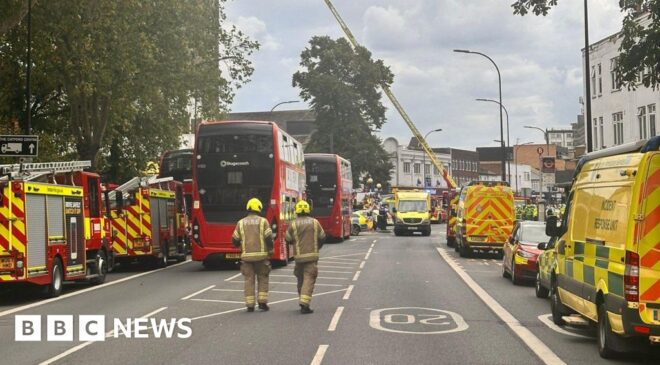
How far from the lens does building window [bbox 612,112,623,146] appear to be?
47.7 metres

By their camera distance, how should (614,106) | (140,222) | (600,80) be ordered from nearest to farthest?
(140,222) < (614,106) < (600,80)

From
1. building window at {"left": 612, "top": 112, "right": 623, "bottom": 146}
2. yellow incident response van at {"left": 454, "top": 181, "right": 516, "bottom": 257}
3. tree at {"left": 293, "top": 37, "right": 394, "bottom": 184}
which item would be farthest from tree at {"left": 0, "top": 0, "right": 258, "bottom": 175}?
tree at {"left": 293, "top": 37, "right": 394, "bottom": 184}

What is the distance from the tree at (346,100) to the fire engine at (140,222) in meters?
49.1

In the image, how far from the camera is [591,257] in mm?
10781

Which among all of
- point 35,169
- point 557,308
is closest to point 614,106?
point 35,169

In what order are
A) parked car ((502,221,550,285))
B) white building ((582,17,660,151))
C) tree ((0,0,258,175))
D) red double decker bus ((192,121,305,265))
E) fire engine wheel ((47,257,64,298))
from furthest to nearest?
1. white building ((582,17,660,151))
2. tree ((0,0,258,175))
3. red double decker bus ((192,121,305,265))
4. parked car ((502,221,550,285))
5. fire engine wheel ((47,257,64,298))

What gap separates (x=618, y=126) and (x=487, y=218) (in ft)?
65.2

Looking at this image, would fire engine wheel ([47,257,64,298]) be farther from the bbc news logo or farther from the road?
the bbc news logo

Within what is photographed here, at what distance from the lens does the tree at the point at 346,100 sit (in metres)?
78.2

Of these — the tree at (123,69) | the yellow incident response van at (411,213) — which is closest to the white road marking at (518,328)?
the tree at (123,69)

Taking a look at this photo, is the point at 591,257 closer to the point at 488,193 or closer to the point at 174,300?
the point at 174,300

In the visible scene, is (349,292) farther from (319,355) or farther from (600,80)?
(600,80)

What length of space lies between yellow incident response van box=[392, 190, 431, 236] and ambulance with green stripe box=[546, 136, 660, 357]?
4402 cm

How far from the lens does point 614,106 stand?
4831cm
